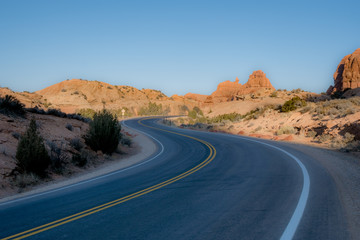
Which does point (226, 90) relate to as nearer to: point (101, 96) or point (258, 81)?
point (258, 81)

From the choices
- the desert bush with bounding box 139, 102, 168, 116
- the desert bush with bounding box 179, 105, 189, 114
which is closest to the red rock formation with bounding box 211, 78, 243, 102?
the desert bush with bounding box 179, 105, 189, 114

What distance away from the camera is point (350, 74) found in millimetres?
62062

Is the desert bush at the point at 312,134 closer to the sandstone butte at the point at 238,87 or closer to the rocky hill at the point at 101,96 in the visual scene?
the sandstone butte at the point at 238,87

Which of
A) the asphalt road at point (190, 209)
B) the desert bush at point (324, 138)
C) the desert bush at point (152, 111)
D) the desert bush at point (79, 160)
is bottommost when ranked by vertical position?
the desert bush at point (79, 160)

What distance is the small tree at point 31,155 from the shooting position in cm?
1074

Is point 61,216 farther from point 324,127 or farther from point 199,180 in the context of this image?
point 324,127

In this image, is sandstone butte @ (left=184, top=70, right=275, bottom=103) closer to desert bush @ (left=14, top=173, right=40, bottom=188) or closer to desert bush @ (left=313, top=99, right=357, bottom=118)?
desert bush @ (left=313, top=99, right=357, bottom=118)

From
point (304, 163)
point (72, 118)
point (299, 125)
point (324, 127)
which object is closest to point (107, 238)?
point (304, 163)

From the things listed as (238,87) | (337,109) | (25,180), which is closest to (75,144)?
(25,180)

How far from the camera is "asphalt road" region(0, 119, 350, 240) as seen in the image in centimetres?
493

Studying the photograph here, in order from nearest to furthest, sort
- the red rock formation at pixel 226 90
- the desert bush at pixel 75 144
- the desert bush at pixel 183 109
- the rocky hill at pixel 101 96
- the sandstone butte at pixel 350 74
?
the desert bush at pixel 75 144 → the sandstone butte at pixel 350 74 → the rocky hill at pixel 101 96 → the red rock formation at pixel 226 90 → the desert bush at pixel 183 109

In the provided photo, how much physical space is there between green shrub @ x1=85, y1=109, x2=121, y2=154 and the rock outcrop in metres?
59.6

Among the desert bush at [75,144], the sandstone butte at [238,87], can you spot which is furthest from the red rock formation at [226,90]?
the desert bush at [75,144]

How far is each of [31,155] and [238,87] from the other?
91747 millimetres
